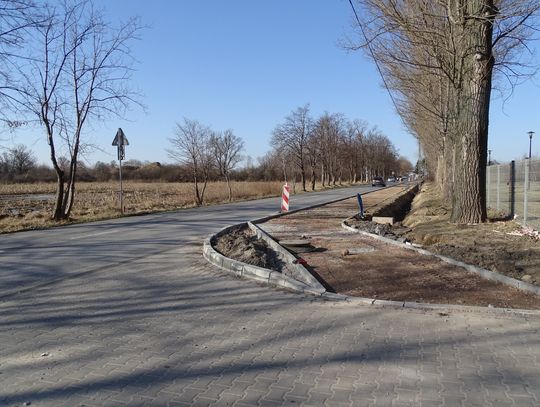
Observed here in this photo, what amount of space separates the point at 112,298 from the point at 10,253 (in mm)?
5703

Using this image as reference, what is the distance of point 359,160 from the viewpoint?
10688 centimetres

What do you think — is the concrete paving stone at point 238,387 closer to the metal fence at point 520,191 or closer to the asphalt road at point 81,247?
the asphalt road at point 81,247

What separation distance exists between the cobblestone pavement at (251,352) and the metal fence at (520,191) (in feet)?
23.4

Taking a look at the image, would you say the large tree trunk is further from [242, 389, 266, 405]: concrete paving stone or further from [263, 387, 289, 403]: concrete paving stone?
[242, 389, 266, 405]: concrete paving stone

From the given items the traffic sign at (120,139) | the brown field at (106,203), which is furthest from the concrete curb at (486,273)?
the traffic sign at (120,139)

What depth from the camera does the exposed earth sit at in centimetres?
672

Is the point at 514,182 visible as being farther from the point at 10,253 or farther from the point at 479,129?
the point at 10,253

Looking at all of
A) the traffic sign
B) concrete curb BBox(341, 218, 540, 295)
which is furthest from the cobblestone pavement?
the traffic sign

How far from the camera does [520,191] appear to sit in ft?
46.9

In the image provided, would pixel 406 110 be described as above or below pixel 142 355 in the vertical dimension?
above

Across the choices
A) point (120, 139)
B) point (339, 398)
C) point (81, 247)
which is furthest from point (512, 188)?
point (120, 139)

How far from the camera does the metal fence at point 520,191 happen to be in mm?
11898

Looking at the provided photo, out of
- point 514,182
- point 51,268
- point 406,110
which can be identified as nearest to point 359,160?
point 406,110

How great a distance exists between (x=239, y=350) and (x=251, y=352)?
0.42 feet
